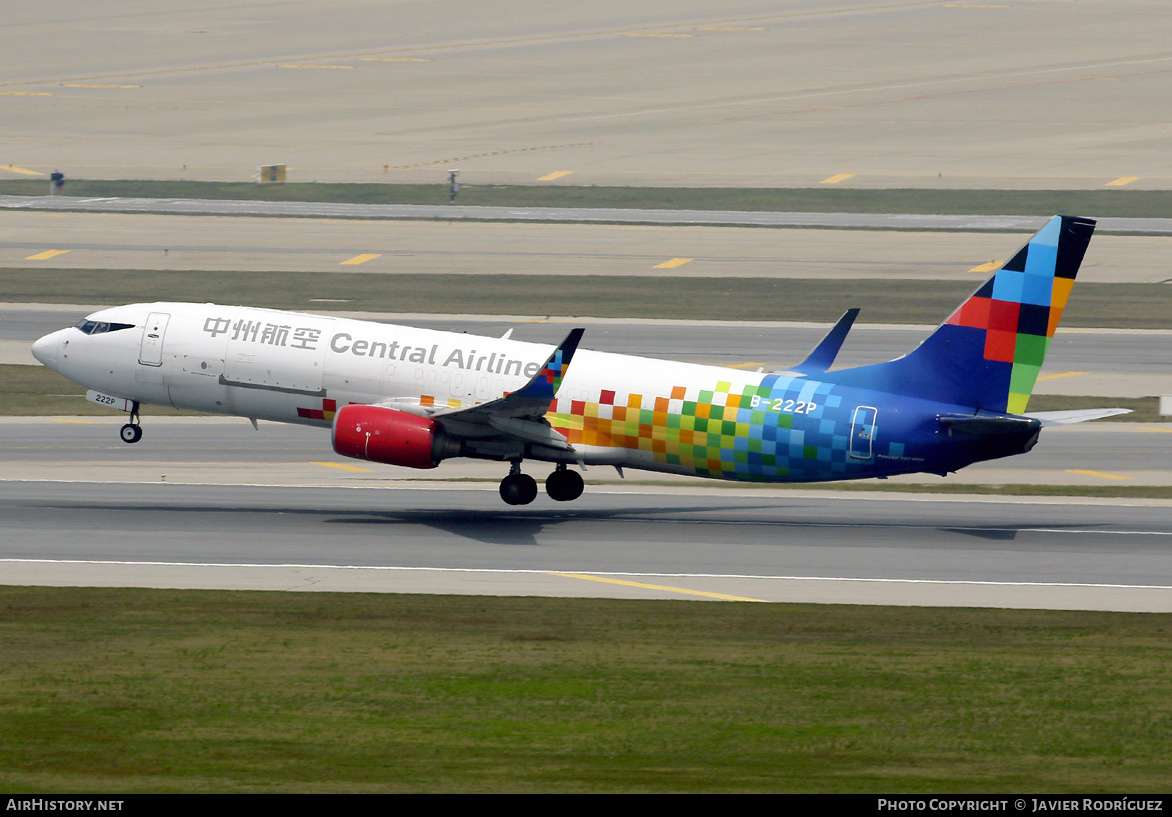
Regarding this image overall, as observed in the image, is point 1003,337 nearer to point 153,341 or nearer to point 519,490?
point 519,490

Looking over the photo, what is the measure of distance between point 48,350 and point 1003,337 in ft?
95.4

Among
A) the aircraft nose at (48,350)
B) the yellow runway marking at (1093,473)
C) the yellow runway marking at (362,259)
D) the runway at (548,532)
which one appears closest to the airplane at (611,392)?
the aircraft nose at (48,350)

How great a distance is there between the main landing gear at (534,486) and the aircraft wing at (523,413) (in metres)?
1.53

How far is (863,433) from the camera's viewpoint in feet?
136

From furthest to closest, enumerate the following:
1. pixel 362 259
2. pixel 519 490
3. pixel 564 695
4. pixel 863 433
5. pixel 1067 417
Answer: pixel 362 259, pixel 519 490, pixel 1067 417, pixel 863 433, pixel 564 695

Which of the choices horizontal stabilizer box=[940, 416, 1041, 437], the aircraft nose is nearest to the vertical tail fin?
horizontal stabilizer box=[940, 416, 1041, 437]

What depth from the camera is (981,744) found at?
82.2 feet

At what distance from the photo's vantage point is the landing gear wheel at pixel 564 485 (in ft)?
151

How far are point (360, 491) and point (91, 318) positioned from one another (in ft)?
33.1

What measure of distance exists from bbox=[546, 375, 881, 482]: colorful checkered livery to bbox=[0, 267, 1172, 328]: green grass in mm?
34129

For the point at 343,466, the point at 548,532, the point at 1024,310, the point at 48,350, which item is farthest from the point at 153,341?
the point at 1024,310

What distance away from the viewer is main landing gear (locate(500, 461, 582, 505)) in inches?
1753

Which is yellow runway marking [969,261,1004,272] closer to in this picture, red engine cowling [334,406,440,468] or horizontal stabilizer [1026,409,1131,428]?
horizontal stabilizer [1026,409,1131,428]
